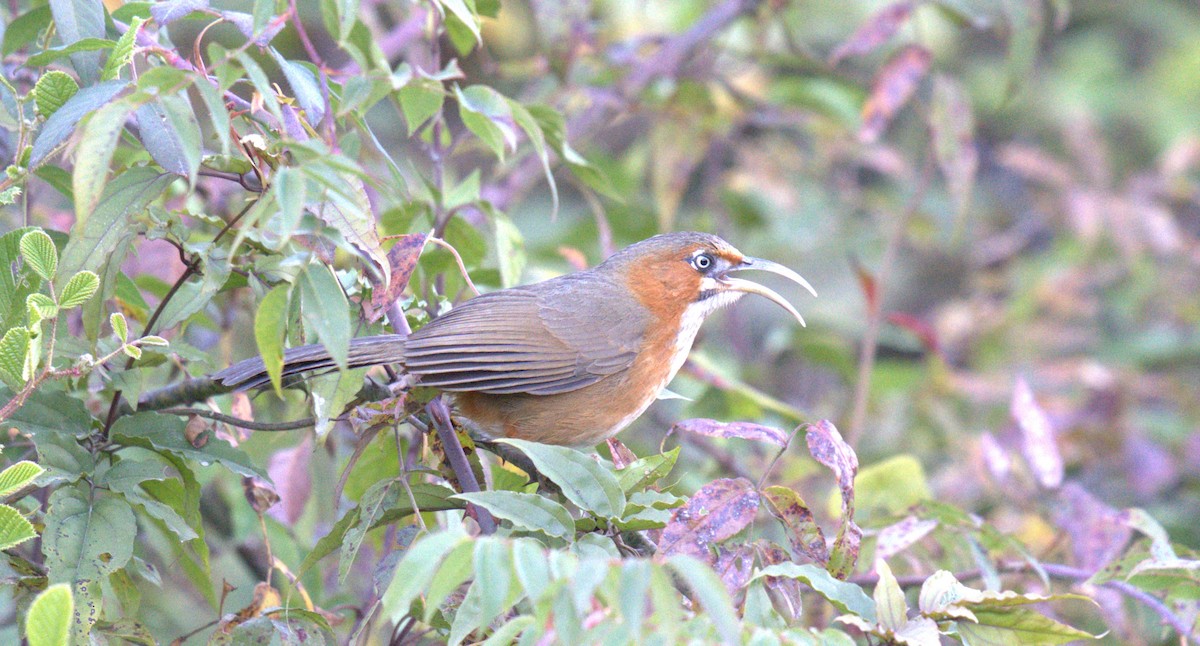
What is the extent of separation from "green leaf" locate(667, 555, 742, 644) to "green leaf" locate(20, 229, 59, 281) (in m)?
1.35

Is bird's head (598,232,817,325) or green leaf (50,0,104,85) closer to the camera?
green leaf (50,0,104,85)

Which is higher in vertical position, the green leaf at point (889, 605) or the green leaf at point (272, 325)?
the green leaf at point (272, 325)

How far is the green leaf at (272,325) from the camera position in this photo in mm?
2021

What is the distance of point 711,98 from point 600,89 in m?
0.62

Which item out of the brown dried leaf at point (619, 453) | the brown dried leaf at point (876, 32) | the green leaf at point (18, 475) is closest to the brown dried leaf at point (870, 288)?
the brown dried leaf at point (876, 32)

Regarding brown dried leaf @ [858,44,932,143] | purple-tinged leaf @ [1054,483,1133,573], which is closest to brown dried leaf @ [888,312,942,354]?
brown dried leaf @ [858,44,932,143]

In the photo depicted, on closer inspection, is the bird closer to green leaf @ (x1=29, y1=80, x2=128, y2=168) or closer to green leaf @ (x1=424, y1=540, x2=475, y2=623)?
green leaf @ (x1=29, y1=80, x2=128, y2=168)

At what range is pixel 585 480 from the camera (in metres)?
2.40

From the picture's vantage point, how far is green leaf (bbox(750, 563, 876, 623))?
89.8 inches

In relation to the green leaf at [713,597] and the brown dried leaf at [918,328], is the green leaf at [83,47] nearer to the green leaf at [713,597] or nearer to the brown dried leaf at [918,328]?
the green leaf at [713,597]

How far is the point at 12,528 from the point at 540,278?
2.20 meters

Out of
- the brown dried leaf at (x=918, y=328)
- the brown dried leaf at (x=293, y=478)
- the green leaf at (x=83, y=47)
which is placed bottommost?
the brown dried leaf at (x=918, y=328)

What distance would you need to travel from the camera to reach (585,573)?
1.65 m

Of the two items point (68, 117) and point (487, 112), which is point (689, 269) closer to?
point (487, 112)
